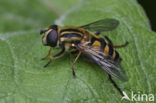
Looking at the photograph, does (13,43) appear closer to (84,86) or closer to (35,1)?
(84,86)

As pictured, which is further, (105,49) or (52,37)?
(105,49)

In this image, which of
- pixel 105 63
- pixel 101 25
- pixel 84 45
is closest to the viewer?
pixel 105 63

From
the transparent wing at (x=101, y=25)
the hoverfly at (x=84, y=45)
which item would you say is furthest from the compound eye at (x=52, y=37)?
the transparent wing at (x=101, y=25)

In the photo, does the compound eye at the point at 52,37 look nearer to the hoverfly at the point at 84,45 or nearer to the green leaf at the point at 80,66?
the hoverfly at the point at 84,45

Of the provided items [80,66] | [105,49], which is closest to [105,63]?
[105,49]

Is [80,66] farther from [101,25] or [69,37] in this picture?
[101,25]

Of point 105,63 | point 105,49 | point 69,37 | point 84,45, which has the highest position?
point 69,37

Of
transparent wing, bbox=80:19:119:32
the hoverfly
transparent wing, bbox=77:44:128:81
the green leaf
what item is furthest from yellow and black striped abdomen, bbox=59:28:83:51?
transparent wing, bbox=80:19:119:32
